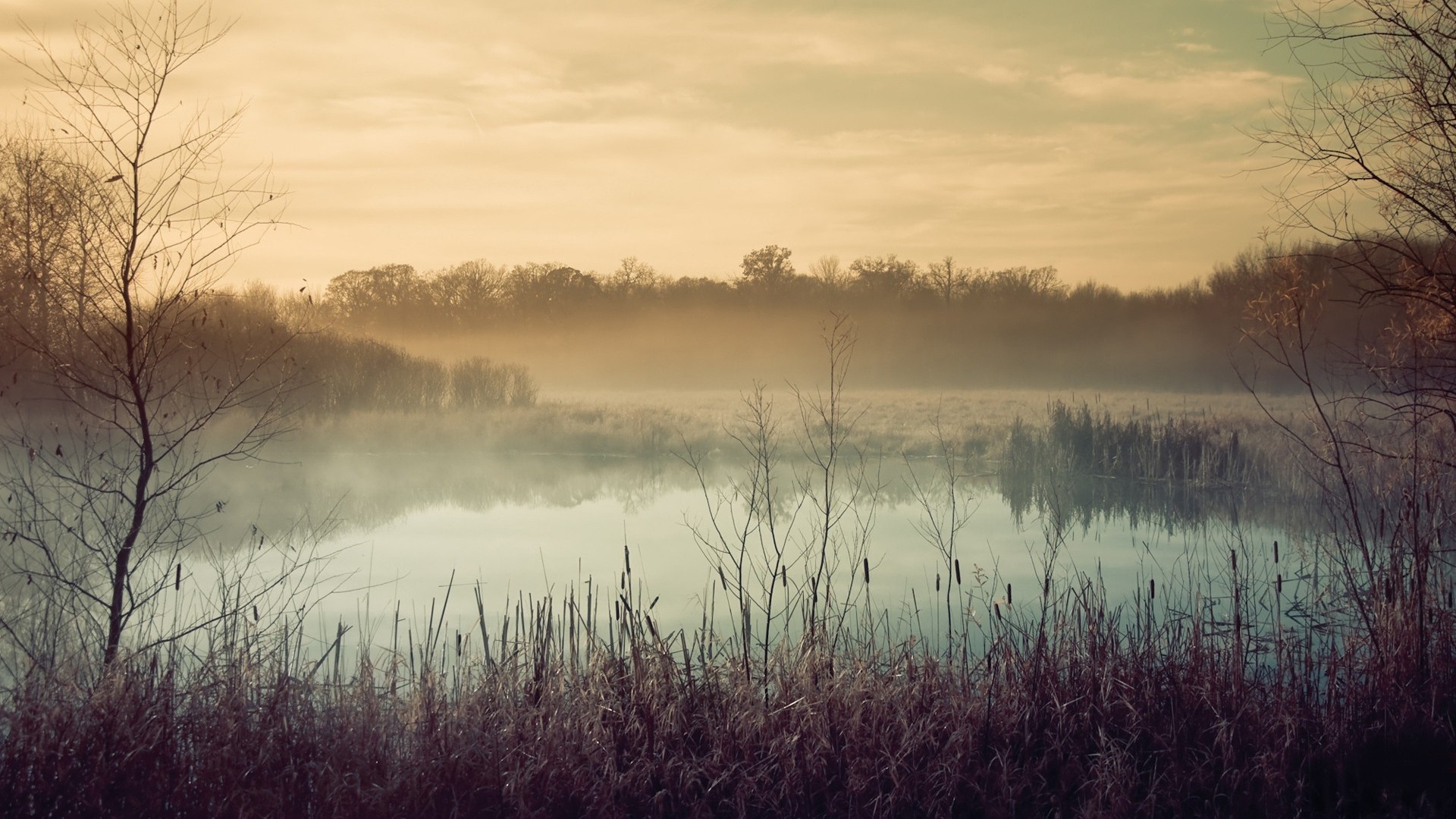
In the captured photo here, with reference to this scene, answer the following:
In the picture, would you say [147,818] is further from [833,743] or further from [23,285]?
[23,285]

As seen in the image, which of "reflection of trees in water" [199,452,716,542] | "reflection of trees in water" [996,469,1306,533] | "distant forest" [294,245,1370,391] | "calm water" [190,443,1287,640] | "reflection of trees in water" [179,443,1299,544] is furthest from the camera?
"distant forest" [294,245,1370,391]

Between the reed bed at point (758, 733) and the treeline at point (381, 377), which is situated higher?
the treeline at point (381, 377)

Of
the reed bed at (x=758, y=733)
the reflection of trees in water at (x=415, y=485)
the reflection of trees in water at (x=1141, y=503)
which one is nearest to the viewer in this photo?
the reed bed at (x=758, y=733)

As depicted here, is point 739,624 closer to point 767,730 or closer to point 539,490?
point 767,730

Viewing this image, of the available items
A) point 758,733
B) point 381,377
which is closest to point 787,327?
point 381,377

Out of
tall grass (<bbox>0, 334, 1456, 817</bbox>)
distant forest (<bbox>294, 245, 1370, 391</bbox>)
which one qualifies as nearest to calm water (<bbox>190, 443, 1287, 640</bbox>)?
tall grass (<bbox>0, 334, 1456, 817</bbox>)

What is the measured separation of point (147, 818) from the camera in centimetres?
380

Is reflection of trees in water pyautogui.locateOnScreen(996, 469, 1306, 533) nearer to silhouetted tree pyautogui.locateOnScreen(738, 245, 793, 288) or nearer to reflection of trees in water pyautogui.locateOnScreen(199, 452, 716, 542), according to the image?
reflection of trees in water pyautogui.locateOnScreen(199, 452, 716, 542)

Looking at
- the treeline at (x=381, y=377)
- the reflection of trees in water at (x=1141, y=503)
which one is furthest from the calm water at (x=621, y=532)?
the treeline at (x=381, y=377)

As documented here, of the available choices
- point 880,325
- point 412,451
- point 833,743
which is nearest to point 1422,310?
point 833,743

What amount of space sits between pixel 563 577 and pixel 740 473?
29.3 ft

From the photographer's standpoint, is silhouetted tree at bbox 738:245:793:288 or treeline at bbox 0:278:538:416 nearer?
treeline at bbox 0:278:538:416

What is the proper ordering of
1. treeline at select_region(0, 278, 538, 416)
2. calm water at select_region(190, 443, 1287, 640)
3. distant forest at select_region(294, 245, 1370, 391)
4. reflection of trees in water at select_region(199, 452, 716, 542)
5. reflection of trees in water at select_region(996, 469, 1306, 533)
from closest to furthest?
calm water at select_region(190, 443, 1287, 640), reflection of trees in water at select_region(996, 469, 1306, 533), reflection of trees in water at select_region(199, 452, 716, 542), treeline at select_region(0, 278, 538, 416), distant forest at select_region(294, 245, 1370, 391)

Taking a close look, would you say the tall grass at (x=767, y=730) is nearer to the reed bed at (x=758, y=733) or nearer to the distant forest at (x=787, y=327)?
the reed bed at (x=758, y=733)
